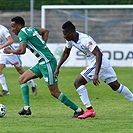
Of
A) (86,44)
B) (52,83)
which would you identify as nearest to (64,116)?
(52,83)

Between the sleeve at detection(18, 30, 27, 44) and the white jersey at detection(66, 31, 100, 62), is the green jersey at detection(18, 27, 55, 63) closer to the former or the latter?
the sleeve at detection(18, 30, 27, 44)

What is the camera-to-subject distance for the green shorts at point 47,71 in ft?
42.8

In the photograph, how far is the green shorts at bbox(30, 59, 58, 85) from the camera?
513 inches

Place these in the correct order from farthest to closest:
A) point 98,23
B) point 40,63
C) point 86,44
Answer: point 98,23 < point 40,63 < point 86,44

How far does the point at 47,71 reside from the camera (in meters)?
13.1

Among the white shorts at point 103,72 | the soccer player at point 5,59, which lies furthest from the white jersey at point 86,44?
the soccer player at point 5,59

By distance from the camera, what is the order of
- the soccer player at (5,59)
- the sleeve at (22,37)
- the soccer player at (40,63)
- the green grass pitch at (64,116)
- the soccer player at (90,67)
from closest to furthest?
the green grass pitch at (64,116)
the soccer player at (90,67)
the sleeve at (22,37)
the soccer player at (40,63)
the soccer player at (5,59)

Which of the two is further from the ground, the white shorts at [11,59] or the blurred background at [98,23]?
the white shorts at [11,59]

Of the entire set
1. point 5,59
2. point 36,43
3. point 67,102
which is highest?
point 36,43

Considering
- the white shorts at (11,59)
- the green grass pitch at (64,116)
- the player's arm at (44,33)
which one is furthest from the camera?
the white shorts at (11,59)

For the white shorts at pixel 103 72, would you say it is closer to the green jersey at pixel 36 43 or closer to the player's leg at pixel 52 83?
the player's leg at pixel 52 83

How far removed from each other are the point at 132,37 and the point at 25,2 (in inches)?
249

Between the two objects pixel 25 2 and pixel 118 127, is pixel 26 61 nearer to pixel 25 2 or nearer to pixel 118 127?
pixel 25 2

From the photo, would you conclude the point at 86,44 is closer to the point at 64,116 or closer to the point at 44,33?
the point at 44,33
